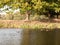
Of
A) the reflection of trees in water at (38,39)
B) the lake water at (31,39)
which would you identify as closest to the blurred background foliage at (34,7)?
the lake water at (31,39)

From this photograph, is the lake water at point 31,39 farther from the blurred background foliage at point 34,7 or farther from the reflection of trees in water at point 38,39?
the blurred background foliage at point 34,7

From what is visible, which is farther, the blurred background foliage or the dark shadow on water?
the blurred background foliage

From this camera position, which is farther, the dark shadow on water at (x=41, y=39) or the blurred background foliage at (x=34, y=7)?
the blurred background foliage at (x=34, y=7)

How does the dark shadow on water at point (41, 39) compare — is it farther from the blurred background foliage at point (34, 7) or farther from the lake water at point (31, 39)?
the blurred background foliage at point (34, 7)

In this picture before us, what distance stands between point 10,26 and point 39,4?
4.81m

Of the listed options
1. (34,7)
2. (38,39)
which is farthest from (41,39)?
(34,7)

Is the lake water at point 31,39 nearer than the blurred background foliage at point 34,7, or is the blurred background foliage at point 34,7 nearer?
the lake water at point 31,39

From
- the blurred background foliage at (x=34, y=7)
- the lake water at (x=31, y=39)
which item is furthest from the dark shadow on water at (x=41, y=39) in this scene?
the blurred background foliage at (x=34, y=7)

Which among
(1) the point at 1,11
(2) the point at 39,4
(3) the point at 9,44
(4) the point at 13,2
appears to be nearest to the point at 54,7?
(2) the point at 39,4

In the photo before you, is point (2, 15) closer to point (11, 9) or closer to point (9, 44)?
point (11, 9)

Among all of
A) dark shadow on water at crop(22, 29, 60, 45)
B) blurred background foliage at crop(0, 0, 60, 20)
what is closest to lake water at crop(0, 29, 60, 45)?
dark shadow on water at crop(22, 29, 60, 45)

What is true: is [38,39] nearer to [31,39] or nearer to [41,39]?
[41,39]

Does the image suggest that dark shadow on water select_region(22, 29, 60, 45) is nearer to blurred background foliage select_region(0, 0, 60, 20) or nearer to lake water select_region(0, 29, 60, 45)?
lake water select_region(0, 29, 60, 45)

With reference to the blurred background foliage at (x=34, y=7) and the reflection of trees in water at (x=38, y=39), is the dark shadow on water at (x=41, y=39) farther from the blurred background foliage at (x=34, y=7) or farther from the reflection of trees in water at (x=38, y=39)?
the blurred background foliage at (x=34, y=7)
